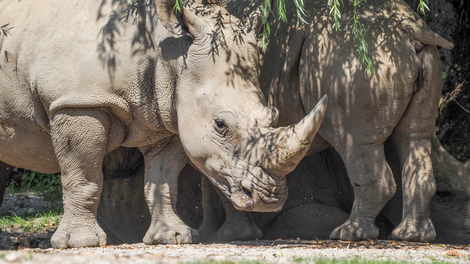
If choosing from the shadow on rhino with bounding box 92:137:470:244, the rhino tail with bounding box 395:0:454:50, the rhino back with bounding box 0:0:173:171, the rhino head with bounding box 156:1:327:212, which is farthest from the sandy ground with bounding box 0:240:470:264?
the rhino tail with bounding box 395:0:454:50

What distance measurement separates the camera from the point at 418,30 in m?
7.12

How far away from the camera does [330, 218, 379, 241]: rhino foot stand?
23.0 feet

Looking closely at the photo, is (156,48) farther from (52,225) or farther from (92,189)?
(52,225)

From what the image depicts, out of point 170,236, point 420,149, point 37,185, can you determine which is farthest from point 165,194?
point 37,185

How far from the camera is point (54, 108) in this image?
22.2ft

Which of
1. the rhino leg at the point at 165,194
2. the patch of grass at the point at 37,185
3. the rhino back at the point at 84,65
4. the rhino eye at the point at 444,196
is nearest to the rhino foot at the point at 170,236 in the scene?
the rhino leg at the point at 165,194

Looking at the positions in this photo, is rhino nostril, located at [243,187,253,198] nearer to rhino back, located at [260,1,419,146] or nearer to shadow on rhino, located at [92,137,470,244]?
rhino back, located at [260,1,419,146]

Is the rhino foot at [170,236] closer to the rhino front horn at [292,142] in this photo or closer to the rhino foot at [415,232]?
the rhino front horn at [292,142]

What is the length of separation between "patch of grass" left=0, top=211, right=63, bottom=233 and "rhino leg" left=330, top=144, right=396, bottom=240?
4.05 metres

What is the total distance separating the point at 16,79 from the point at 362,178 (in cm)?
361

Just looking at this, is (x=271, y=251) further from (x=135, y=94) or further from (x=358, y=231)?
(x=135, y=94)

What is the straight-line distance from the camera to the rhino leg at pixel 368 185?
7064 mm

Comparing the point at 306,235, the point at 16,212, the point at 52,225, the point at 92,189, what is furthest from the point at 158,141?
the point at 16,212

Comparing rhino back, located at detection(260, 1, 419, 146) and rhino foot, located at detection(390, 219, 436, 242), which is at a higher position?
rhino back, located at detection(260, 1, 419, 146)
